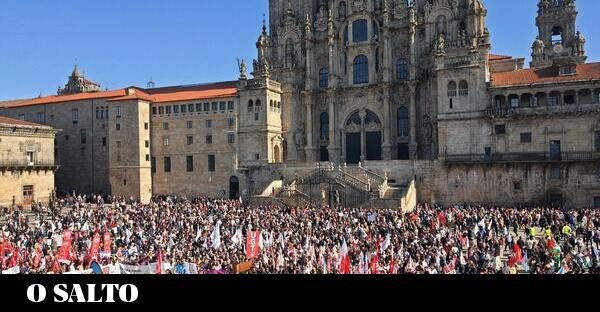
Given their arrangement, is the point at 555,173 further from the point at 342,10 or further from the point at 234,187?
the point at 234,187

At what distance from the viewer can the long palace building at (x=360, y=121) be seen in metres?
44.2

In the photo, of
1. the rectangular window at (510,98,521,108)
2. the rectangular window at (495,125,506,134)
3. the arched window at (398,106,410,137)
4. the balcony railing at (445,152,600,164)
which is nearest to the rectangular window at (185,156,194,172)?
the arched window at (398,106,410,137)

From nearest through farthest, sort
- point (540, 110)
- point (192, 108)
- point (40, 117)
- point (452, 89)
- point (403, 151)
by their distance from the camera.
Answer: point (540, 110), point (452, 89), point (403, 151), point (192, 108), point (40, 117)

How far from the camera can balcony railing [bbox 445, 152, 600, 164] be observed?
42562 mm

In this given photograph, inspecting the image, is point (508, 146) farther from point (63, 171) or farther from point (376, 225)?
point (63, 171)

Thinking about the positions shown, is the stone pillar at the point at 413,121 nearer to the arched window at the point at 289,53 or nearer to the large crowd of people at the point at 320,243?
the arched window at the point at 289,53

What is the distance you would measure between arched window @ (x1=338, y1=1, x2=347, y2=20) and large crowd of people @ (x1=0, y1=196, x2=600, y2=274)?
96.8ft

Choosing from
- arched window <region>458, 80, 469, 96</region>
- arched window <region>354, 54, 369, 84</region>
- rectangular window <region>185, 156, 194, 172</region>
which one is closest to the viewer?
arched window <region>458, 80, 469, 96</region>

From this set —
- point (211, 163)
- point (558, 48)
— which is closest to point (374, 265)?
point (211, 163)

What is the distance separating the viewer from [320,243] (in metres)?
23.1

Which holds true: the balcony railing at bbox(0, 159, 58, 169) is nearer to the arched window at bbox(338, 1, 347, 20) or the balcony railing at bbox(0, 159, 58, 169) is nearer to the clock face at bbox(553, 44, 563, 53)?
the arched window at bbox(338, 1, 347, 20)

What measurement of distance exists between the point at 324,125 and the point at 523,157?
22223 millimetres

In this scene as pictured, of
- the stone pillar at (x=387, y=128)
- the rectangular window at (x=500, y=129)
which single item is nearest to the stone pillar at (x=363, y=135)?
the stone pillar at (x=387, y=128)

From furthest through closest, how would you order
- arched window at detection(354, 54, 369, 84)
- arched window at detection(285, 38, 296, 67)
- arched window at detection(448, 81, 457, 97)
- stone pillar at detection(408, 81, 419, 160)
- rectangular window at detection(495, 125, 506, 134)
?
arched window at detection(285, 38, 296, 67) → arched window at detection(354, 54, 369, 84) → stone pillar at detection(408, 81, 419, 160) → arched window at detection(448, 81, 457, 97) → rectangular window at detection(495, 125, 506, 134)
